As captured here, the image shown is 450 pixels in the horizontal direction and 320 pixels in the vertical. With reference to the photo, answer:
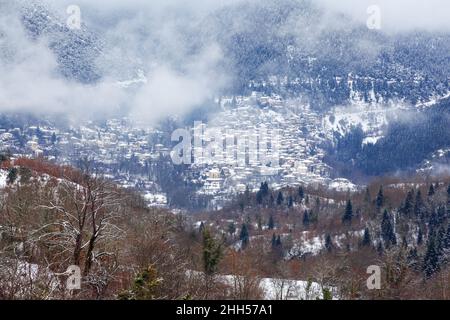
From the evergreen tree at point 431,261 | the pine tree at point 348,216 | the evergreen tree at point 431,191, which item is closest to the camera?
the evergreen tree at point 431,261

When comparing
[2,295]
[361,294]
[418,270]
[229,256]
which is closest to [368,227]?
[418,270]

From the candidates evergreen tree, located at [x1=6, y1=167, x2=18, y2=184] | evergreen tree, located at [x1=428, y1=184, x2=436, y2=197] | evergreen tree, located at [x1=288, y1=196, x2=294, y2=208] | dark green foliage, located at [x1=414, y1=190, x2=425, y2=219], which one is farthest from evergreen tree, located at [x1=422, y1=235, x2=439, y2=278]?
evergreen tree, located at [x1=288, y1=196, x2=294, y2=208]

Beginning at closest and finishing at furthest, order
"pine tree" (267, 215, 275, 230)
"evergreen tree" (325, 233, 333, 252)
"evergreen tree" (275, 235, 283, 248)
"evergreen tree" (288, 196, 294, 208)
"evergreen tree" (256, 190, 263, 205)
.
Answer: "evergreen tree" (325, 233, 333, 252)
"evergreen tree" (275, 235, 283, 248)
"pine tree" (267, 215, 275, 230)
"evergreen tree" (288, 196, 294, 208)
"evergreen tree" (256, 190, 263, 205)

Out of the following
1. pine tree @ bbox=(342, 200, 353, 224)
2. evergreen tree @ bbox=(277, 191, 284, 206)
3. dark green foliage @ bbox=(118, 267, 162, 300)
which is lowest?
dark green foliage @ bbox=(118, 267, 162, 300)

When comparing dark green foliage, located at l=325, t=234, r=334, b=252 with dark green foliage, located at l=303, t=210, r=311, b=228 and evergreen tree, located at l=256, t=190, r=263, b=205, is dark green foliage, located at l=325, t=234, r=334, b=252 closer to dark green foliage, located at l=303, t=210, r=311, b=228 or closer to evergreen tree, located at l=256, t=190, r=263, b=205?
dark green foliage, located at l=303, t=210, r=311, b=228

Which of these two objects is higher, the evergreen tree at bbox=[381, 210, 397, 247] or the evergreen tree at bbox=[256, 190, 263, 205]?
the evergreen tree at bbox=[256, 190, 263, 205]

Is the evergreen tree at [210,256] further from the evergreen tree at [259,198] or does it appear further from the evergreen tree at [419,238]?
the evergreen tree at [259,198]

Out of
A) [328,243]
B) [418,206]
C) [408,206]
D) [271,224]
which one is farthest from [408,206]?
[271,224]

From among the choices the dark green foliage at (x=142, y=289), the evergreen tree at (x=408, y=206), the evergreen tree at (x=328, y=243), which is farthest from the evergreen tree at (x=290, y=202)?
the dark green foliage at (x=142, y=289)

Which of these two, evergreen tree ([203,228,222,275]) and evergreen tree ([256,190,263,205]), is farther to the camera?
evergreen tree ([256,190,263,205])

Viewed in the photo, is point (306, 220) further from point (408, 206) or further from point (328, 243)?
point (328, 243)
